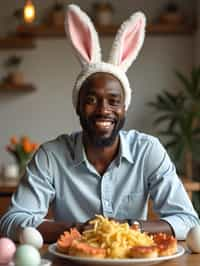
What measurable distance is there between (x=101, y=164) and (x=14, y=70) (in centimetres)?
353

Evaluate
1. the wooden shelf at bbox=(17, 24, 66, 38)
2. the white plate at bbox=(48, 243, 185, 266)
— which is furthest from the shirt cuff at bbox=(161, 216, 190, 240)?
the wooden shelf at bbox=(17, 24, 66, 38)

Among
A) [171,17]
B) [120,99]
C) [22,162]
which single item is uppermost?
[171,17]

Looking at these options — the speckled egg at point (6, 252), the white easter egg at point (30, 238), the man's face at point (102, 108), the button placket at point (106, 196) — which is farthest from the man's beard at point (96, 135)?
the speckled egg at point (6, 252)

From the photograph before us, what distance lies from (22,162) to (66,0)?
5.51 ft

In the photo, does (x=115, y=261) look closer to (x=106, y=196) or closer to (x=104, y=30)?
(x=106, y=196)

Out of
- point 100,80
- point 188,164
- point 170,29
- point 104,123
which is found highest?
point 170,29

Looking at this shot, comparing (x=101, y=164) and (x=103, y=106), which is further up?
(x=103, y=106)

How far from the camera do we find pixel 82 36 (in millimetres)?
2049

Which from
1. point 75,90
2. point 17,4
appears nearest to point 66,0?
point 17,4

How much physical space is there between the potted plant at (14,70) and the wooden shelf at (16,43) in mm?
96

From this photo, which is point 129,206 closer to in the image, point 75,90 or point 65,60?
point 75,90

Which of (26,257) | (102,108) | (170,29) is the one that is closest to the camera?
(26,257)

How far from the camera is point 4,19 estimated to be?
5.44 meters

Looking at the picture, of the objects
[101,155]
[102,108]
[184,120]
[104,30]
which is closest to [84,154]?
[101,155]
